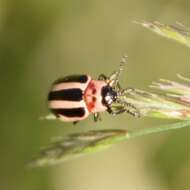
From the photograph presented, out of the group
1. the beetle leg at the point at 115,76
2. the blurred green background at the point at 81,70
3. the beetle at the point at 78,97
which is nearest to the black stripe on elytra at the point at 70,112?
the beetle at the point at 78,97

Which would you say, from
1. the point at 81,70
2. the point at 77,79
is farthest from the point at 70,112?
the point at 81,70

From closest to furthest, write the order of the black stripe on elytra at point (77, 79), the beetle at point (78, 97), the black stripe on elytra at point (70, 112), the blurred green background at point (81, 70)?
the black stripe on elytra at point (70, 112)
the beetle at point (78, 97)
the black stripe on elytra at point (77, 79)
the blurred green background at point (81, 70)

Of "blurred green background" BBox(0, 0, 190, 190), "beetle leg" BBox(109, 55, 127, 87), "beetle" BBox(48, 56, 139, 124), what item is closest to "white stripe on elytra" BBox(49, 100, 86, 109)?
"beetle" BBox(48, 56, 139, 124)

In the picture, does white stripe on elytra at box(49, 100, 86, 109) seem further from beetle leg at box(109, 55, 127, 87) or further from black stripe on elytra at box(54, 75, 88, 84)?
beetle leg at box(109, 55, 127, 87)

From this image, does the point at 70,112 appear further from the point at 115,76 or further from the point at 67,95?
the point at 115,76

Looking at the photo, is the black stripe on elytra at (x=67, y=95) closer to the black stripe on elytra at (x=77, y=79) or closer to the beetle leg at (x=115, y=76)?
the black stripe on elytra at (x=77, y=79)

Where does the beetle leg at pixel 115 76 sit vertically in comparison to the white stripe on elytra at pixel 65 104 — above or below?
above

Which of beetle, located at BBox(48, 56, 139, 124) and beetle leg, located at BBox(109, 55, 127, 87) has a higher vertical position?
beetle leg, located at BBox(109, 55, 127, 87)

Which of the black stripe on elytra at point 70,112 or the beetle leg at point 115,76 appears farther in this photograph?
the beetle leg at point 115,76
